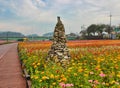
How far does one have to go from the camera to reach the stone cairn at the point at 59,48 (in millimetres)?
13961

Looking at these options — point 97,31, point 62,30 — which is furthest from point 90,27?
point 62,30

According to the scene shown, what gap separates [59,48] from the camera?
14.6m

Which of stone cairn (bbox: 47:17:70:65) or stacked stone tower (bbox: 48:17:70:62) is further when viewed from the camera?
stacked stone tower (bbox: 48:17:70:62)

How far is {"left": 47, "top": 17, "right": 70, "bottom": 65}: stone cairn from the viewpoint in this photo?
13961mm

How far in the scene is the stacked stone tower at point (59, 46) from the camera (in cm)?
1413

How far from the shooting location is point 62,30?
15547mm

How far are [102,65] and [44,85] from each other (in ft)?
13.2

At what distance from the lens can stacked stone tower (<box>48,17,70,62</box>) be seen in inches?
556

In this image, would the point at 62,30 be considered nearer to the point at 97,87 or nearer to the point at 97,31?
the point at 97,87

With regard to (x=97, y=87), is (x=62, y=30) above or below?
above

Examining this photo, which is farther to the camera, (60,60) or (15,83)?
(60,60)

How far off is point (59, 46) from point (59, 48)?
0.11 m

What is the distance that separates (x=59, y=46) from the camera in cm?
1466

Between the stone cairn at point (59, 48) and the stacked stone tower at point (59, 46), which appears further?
the stacked stone tower at point (59, 46)
